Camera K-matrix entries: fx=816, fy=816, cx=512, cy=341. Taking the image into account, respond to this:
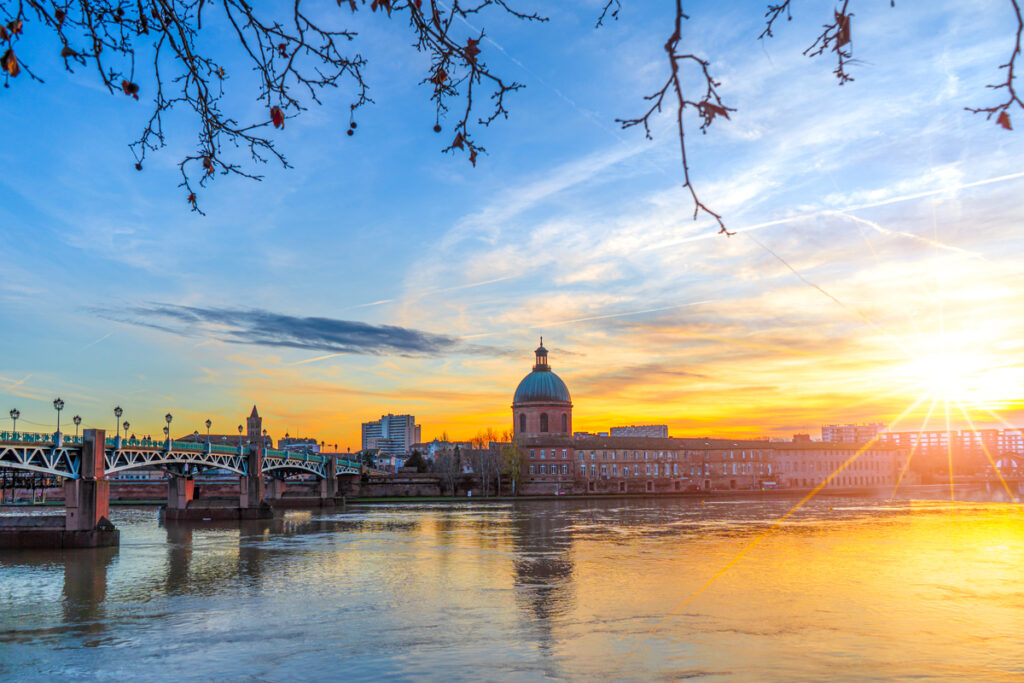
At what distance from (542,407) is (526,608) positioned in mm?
106421

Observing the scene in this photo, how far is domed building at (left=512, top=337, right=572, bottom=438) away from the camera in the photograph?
134m

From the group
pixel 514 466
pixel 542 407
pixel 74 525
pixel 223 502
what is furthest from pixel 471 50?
pixel 542 407

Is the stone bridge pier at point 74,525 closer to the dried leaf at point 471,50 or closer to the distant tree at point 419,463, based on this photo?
the dried leaf at point 471,50

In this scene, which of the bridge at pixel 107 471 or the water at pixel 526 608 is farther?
the bridge at pixel 107 471

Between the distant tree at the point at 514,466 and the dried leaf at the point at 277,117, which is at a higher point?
the dried leaf at the point at 277,117

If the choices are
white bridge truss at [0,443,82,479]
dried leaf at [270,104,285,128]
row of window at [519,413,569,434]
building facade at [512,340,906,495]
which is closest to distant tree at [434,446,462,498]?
building facade at [512,340,906,495]

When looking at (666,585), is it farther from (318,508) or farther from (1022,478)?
(1022,478)

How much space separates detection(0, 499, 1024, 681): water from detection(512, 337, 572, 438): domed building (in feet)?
251

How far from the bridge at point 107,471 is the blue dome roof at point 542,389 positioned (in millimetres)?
38936

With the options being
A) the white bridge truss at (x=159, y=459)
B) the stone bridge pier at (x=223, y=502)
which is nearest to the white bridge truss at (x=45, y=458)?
the white bridge truss at (x=159, y=459)

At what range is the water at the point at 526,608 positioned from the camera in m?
20.7

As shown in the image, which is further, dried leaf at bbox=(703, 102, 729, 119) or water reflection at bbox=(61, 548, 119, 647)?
water reflection at bbox=(61, 548, 119, 647)

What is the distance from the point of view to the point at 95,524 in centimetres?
5412

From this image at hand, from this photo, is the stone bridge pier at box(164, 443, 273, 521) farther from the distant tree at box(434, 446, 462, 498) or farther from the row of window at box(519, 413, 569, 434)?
the row of window at box(519, 413, 569, 434)
